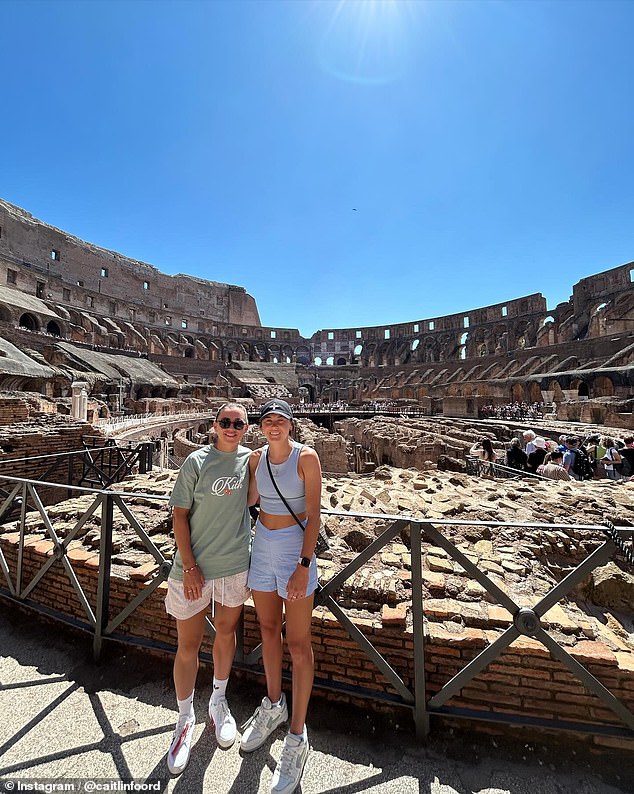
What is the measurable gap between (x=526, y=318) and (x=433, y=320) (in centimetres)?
1292

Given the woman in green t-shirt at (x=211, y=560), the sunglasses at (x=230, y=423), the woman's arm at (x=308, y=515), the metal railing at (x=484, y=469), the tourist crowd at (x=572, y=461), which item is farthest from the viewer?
the metal railing at (x=484, y=469)

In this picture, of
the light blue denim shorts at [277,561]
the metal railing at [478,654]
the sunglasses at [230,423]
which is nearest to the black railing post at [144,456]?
the metal railing at [478,654]

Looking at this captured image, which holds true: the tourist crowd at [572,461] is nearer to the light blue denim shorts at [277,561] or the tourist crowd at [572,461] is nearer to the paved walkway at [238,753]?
the paved walkway at [238,753]

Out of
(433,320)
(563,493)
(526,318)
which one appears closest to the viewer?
(563,493)

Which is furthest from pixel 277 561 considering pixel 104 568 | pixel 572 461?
pixel 572 461

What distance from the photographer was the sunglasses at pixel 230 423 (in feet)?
6.74

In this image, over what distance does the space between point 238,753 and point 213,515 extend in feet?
4.01

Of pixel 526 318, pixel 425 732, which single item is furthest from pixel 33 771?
pixel 526 318

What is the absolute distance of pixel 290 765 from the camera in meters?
1.71

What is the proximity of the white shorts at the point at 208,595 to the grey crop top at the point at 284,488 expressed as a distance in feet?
1.48

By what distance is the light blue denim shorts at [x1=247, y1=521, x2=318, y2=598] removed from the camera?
→ 6.29 feet

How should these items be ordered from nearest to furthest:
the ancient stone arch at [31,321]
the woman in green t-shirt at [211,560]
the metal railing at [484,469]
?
the woman in green t-shirt at [211,560] < the metal railing at [484,469] < the ancient stone arch at [31,321]

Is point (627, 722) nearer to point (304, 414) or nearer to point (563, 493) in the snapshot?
point (563, 493)

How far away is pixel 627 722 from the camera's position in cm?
182
